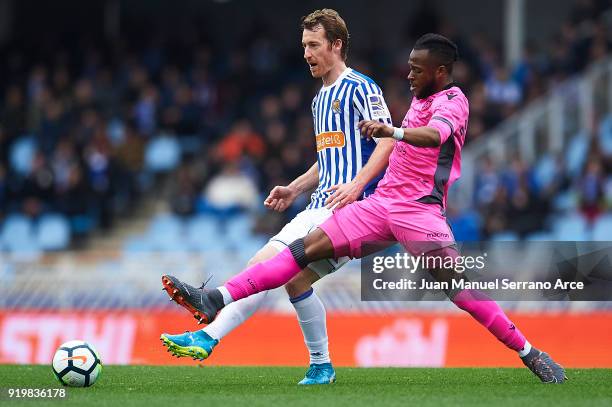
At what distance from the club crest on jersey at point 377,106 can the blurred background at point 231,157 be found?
10.6ft

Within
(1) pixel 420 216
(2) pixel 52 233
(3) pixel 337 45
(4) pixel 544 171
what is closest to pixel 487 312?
(1) pixel 420 216

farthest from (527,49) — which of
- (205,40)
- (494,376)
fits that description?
(494,376)

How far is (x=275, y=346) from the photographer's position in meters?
11.6

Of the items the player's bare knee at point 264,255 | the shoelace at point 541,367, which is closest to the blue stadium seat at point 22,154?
the player's bare knee at point 264,255

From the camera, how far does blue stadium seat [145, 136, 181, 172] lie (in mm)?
19219

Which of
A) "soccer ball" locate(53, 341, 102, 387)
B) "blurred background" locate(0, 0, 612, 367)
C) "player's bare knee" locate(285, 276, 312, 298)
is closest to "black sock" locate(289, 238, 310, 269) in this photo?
"player's bare knee" locate(285, 276, 312, 298)

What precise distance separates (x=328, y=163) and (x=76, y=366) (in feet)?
6.78

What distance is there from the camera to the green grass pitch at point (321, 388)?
21.4 ft

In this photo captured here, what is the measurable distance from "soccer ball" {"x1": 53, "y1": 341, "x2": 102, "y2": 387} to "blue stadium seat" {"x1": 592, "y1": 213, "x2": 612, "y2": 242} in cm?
806

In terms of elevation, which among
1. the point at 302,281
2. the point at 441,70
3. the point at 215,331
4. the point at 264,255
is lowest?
the point at 215,331

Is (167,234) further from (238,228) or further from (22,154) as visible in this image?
(22,154)

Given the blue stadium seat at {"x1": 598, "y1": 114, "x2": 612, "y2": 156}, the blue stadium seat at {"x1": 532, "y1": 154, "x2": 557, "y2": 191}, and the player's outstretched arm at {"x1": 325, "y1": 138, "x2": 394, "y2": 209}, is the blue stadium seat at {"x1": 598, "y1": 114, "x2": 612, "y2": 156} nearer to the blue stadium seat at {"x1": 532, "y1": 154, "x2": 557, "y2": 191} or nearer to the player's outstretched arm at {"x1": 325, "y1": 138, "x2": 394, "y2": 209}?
the blue stadium seat at {"x1": 532, "y1": 154, "x2": 557, "y2": 191}

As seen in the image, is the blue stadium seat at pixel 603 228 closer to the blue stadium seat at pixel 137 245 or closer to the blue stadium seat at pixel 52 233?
the blue stadium seat at pixel 137 245

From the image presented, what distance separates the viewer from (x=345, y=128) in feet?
25.0
